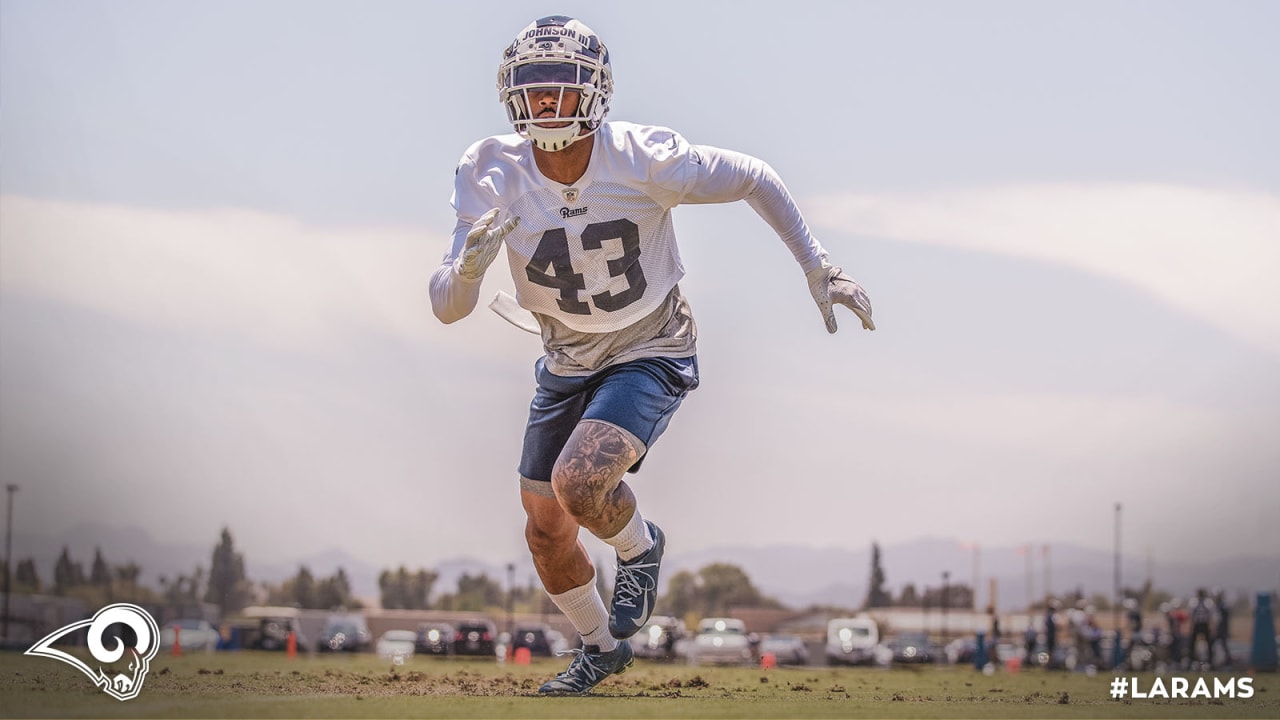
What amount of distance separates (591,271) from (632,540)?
1.53 m

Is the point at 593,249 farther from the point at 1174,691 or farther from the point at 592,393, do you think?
the point at 1174,691

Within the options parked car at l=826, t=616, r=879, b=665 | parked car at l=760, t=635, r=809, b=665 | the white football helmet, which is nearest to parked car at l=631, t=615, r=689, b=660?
parked car at l=760, t=635, r=809, b=665

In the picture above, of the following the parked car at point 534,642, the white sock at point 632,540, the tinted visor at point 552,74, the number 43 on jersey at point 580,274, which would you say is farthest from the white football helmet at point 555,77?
the parked car at point 534,642

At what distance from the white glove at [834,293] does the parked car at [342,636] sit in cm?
3832

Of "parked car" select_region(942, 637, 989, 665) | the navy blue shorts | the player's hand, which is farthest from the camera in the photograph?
"parked car" select_region(942, 637, 989, 665)

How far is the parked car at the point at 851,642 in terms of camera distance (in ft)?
144

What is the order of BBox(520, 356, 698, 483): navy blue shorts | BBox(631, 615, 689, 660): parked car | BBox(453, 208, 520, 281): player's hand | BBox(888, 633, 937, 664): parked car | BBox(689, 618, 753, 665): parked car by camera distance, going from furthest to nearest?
BBox(888, 633, 937, 664): parked car < BBox(689, 618, 753, 665): parked car < BBox(631, 615, 689, 660): parked car < BBox(520, 356, 698, 483): navy blue shorts < BBox(453, 208, 520, 281): player's hand

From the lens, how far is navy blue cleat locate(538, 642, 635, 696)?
8.23 metres

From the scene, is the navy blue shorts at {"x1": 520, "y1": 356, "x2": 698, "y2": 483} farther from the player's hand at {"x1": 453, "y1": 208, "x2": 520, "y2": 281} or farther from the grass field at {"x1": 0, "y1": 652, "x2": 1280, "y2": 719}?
the grass field at {"x1": 0, "y1": 652, "x2": 1280, "y2": 719}

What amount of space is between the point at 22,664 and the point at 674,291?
19.4ft

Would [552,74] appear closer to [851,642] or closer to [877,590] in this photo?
[851,642]

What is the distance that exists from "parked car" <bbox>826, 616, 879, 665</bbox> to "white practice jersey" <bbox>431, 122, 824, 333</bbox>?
35667mm

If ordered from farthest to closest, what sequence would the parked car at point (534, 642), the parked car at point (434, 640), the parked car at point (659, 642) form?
the parked car at point (534, 642), the parked car at point (434, 640), the parked car at point (659, 642)

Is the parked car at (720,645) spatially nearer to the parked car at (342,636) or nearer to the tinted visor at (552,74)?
the parked car at (342,636)
